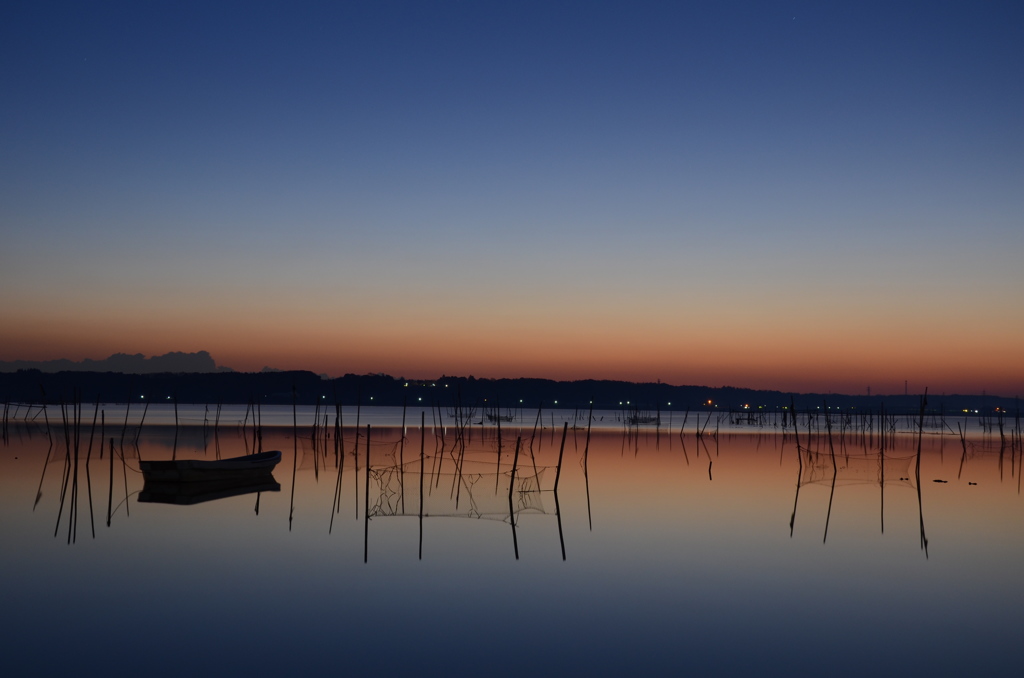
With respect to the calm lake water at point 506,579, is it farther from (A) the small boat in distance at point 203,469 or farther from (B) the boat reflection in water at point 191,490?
(A) the small boat in distance at point 203,469

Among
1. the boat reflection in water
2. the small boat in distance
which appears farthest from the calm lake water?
the small boat in distance

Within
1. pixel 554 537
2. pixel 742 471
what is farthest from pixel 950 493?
pixel 554 537

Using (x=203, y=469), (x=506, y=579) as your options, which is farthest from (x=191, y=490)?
(x=506, y=579)

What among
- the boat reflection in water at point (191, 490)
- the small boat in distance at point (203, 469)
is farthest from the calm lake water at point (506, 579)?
the small boat in distance at point (203, 469)

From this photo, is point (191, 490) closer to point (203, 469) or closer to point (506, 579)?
point (203, 469)

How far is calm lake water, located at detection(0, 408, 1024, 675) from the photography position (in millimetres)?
8812

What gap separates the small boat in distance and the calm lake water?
1.54ft

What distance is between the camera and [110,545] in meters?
13.9

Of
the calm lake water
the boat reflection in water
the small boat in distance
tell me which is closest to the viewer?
the calm lake water

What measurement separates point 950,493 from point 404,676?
786 inches

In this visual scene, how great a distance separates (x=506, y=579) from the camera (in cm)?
1219

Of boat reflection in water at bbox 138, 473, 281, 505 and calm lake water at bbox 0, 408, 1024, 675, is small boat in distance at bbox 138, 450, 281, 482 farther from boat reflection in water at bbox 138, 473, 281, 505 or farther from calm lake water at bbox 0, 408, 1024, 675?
calm lake water at bbox 0, 408, 1024, 675

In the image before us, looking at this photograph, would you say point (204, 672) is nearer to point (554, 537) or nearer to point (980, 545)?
point (554, 537)

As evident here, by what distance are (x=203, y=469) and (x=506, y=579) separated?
11125 mm
